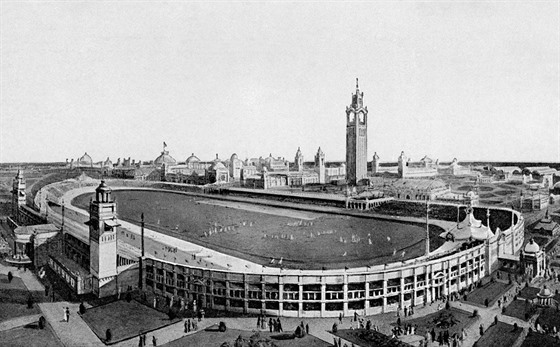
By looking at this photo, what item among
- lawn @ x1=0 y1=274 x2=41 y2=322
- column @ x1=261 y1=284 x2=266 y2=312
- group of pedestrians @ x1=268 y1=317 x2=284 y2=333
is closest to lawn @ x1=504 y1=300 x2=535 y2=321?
group of pedestrians @ x1=268 y1=317 x2=284 y2=333

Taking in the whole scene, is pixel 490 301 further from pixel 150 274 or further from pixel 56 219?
pixel 56 219

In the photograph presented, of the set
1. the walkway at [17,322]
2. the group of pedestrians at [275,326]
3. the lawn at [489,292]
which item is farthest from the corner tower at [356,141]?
the walkway at [17,322]

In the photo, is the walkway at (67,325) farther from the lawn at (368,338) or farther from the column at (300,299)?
the lawn at (368,338)

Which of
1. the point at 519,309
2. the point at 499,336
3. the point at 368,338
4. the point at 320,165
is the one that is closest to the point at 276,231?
the point at 368,338

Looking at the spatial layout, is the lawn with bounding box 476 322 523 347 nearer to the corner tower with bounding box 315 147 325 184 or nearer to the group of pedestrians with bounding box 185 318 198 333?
the group of pedestrians with bounding box 185 318 198 333

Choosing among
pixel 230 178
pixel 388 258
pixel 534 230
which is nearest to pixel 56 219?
pixel 388 258

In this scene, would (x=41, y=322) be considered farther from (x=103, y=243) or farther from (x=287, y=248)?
(x=287, y=248)
